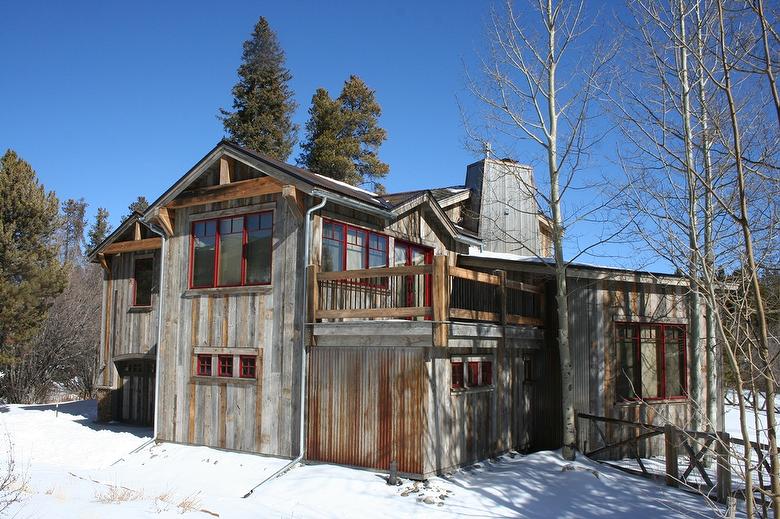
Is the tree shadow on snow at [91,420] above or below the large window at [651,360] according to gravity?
below

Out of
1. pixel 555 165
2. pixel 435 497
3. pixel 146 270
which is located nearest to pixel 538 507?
pixel 435 497

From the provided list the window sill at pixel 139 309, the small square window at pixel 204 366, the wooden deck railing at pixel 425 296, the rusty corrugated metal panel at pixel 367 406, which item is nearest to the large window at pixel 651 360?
the wooden deck railing at pixel 425 296

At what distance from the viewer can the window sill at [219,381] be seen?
1281 centimetres

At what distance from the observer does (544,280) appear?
14820mm

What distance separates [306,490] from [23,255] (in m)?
17.5

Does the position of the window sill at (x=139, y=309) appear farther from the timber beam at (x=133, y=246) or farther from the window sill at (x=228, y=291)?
the window sill at (x=228, y=291)

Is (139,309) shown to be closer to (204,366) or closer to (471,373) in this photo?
(204,366)

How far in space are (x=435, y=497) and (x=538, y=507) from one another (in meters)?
1.57

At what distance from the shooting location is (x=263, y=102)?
3269 centimetres

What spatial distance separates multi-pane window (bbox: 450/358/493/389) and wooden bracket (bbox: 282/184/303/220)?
159 inches

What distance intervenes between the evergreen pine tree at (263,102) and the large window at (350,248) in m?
18.7

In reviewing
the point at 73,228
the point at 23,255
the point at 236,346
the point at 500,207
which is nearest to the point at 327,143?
the point at 500,207

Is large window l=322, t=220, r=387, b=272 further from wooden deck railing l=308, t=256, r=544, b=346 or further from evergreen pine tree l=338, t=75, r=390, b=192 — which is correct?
evergreen pine tree l=338, t=75, r=390, b=192

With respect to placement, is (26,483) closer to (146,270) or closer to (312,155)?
(146,270)
